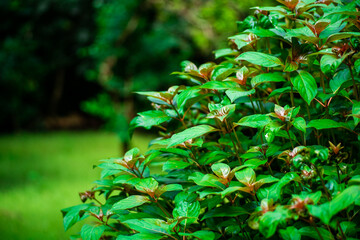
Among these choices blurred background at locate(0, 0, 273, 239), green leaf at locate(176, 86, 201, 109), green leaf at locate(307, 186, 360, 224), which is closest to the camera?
green leaf at locate(307, 186, 360, 224)

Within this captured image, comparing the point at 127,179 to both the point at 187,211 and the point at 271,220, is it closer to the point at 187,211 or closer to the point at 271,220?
the point at 187,211

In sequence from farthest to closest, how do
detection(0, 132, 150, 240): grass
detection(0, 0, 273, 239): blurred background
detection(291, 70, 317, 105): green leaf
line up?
detection(0, 0, 273, 239): blurred background
detection(0, 132, 150, 240): grass
detection(291, 70, 317, 105): green leaf

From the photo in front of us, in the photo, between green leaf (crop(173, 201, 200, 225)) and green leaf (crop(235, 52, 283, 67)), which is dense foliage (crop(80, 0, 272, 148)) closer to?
green leaf (crop(235, 52, 283, 67))

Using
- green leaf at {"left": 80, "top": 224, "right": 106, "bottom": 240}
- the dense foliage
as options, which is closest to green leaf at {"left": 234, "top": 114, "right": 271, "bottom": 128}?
green leaf at {"left": 80, "top": 224, "right": 106, "bottom": 240}

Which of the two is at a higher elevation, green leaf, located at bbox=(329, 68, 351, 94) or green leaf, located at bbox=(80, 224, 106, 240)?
green leaf, located at bbox=(329, 68, 351, 94)

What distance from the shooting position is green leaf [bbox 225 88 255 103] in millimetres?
1091

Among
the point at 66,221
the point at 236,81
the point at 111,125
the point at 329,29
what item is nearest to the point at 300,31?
the point at 329,29

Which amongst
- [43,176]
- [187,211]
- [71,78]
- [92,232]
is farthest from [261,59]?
[71,78]

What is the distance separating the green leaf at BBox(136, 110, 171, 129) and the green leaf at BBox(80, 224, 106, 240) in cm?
36

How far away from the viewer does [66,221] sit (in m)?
1.31

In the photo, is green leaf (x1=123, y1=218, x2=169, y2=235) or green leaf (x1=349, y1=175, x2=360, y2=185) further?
green leaf (x1=123, y1=218, x2=169, y2=235)

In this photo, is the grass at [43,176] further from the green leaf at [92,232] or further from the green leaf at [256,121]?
the green leaf at [256,121]

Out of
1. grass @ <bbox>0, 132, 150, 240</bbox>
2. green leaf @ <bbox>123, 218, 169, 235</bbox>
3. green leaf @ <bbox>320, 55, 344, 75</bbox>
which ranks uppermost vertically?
green leaf @ <bbox>320, 55, 344, 75</bbox>

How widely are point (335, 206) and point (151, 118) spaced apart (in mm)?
666
